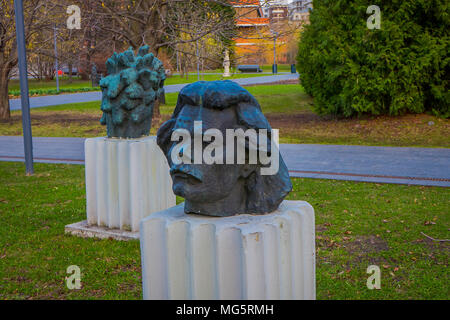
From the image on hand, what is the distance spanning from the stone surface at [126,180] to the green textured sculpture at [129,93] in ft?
0.76

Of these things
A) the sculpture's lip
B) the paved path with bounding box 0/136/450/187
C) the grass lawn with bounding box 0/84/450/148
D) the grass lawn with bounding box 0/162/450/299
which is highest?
the sculpture's lip

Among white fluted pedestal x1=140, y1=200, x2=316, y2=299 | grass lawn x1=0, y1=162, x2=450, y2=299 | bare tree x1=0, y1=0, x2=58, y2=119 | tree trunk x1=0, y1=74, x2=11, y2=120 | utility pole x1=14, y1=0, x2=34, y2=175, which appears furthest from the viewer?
tree trunk x1=0, y1=74, x2=11, y2=120

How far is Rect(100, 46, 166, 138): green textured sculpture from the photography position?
6.43m

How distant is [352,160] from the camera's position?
1073 centimetres

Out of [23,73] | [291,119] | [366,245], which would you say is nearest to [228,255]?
[366,245]

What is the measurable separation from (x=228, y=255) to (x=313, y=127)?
1282 cm

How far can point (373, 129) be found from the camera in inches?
569

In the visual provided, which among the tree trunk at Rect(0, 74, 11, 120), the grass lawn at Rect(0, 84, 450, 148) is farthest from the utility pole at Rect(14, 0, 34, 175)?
the tree trunk at Rect(0, 74, 11, 120)

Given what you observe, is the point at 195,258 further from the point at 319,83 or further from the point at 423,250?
the point at 319,83

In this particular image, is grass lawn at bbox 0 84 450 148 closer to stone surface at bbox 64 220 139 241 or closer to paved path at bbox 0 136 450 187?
paved path at bbox 0 136 450 187

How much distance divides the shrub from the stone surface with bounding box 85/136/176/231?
9.62 metres

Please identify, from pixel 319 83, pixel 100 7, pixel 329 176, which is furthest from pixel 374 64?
pixel 100 7

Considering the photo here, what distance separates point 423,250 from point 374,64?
9.79m

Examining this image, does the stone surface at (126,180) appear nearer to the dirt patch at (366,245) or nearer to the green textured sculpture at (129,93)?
the green textured sculpture at (129,93)
